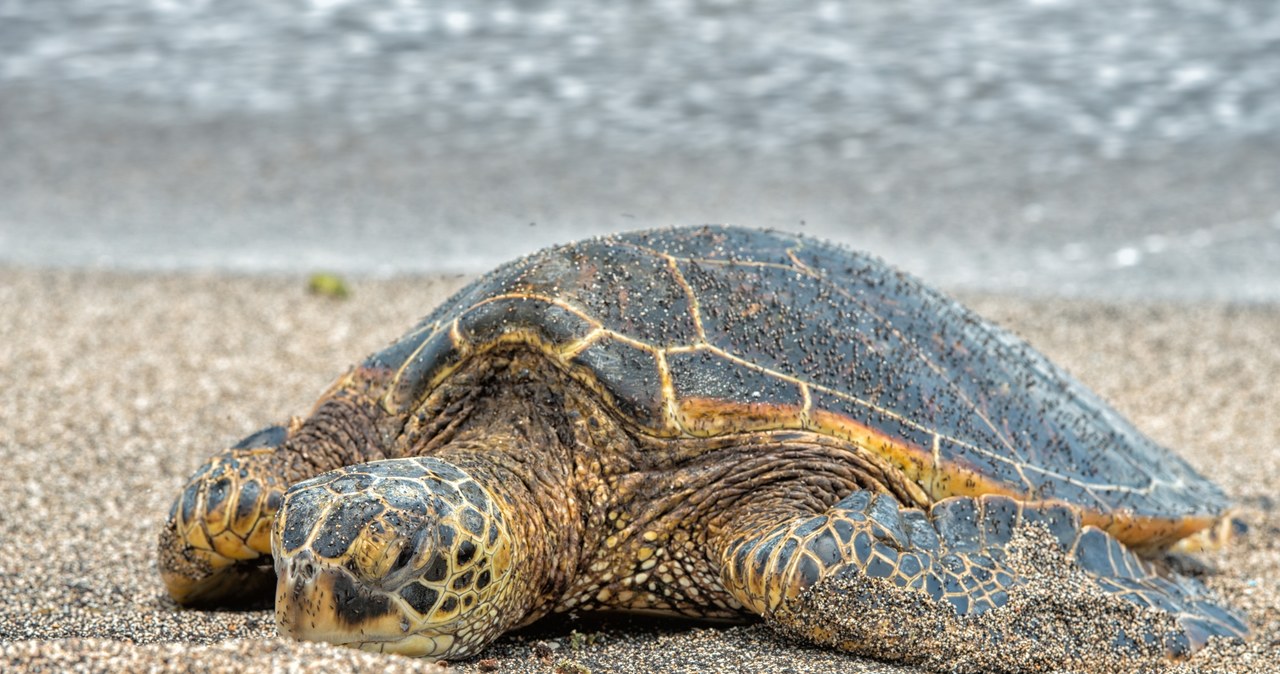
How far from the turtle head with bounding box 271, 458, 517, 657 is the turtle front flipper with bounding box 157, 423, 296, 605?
0.64 m

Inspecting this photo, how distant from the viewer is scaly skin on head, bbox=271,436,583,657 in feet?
8.55

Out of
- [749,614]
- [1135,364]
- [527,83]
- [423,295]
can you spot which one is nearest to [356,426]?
[749,614]

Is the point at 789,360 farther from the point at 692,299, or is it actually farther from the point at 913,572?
the point at 913,572

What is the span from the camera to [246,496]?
11.1ft

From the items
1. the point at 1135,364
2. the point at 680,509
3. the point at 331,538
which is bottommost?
the point at 1135,364

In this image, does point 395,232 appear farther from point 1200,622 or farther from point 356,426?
point 1200,622

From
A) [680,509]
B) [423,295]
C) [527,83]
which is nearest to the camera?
[680,509]

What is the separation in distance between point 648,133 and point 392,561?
8.04 metres

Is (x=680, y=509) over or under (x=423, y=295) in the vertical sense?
over

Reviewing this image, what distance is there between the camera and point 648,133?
10312mm

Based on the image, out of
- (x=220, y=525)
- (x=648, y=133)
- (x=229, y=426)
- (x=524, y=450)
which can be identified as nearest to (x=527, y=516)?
(x=524, y=450)

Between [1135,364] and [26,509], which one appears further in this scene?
[1135,364]

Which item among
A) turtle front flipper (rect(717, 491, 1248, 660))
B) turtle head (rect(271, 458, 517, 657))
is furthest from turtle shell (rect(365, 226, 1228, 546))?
turtle head (rect(271, 458, 517, 657))

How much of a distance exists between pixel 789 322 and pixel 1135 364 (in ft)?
12.0
